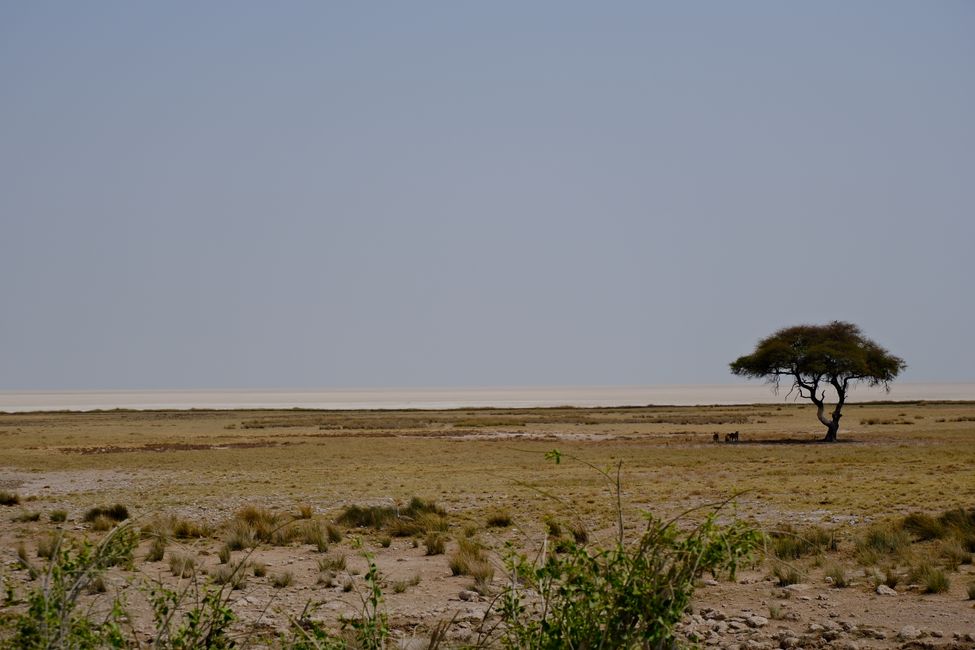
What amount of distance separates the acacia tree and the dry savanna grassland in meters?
6.95

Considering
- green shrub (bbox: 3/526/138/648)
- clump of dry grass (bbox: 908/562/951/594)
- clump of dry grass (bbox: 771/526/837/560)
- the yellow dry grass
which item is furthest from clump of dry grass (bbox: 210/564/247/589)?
clump of dry grass (bbox: 908/562/951/594)

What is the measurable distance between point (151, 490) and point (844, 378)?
142ft

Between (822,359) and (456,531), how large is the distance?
43.5 meters

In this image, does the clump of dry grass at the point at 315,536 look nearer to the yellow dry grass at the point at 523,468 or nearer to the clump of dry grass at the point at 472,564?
A: the clump of dry grass at the point at 472,564

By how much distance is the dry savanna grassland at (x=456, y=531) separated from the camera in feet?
39.8

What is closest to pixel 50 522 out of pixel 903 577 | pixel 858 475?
pixel 903 577

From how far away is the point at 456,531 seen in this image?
68.8 ft

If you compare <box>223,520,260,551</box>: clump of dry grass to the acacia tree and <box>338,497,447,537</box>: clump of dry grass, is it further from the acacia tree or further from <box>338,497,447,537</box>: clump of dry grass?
the acacia tree

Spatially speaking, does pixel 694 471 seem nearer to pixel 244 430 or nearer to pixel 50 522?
pixel 50 522

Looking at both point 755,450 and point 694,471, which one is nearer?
point 694,471

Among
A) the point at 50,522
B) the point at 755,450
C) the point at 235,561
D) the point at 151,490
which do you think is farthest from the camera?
the point at 755,450

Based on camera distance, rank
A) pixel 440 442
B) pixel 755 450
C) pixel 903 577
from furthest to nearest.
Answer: pixel 440 442 → pixel 755 450 → pixel 903 577

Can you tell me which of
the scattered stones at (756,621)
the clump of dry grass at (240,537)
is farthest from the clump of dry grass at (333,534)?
the scattered stones at (756,621)

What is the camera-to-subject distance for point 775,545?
57.4ft
